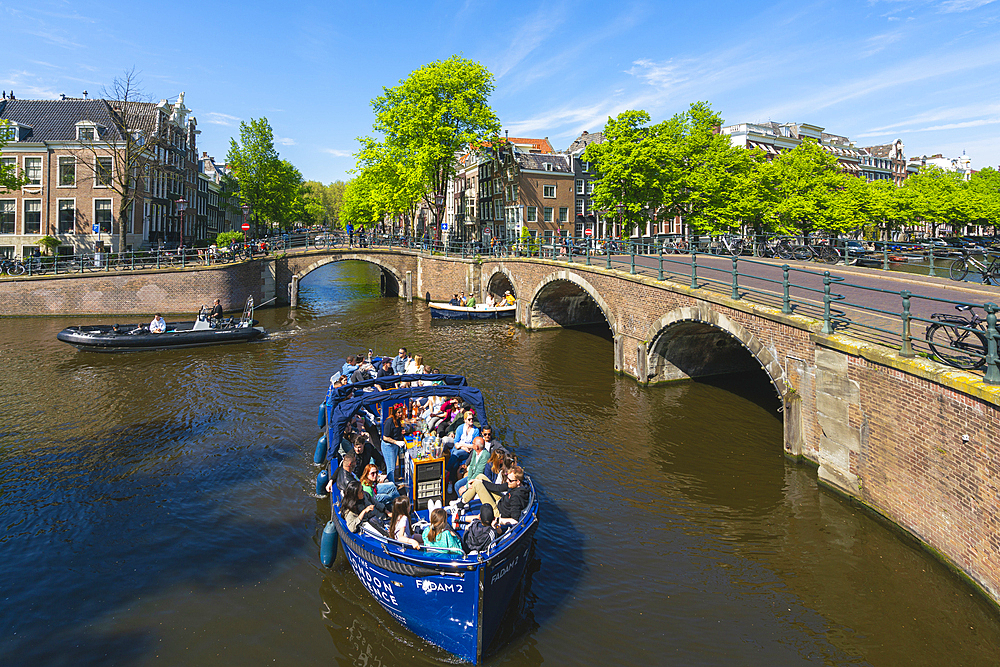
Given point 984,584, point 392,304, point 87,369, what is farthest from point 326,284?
point 984,584

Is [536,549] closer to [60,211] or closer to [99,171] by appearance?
[99,171]

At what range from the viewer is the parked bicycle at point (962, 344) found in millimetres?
9172

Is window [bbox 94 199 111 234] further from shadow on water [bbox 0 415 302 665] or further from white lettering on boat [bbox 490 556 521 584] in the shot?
white lettering on boat [bbox 490 556 521 584]

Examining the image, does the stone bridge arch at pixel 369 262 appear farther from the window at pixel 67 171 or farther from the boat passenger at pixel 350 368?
the boat passenger at pixel 350 368

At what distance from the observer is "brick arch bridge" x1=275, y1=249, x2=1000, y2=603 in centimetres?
866

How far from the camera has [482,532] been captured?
803 cm

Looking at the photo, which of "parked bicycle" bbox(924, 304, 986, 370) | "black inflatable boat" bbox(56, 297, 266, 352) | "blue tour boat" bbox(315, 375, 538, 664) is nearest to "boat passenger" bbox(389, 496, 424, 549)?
"blue tour boat" bbox(315, 375, 538, 664)

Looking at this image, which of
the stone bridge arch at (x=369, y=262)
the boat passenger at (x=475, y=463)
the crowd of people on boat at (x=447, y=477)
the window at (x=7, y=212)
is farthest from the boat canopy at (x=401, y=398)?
the window at (x=7, y=212)

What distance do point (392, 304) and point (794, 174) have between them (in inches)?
1291

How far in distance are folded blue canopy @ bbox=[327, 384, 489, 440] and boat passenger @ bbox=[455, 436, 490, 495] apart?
1928 millimetres

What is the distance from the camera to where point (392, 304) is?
144 feet

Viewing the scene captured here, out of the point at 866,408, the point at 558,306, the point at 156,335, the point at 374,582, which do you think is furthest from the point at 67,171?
the point at 866,408

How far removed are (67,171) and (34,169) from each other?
227 centimetres

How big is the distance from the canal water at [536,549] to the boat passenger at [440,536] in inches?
62.1
